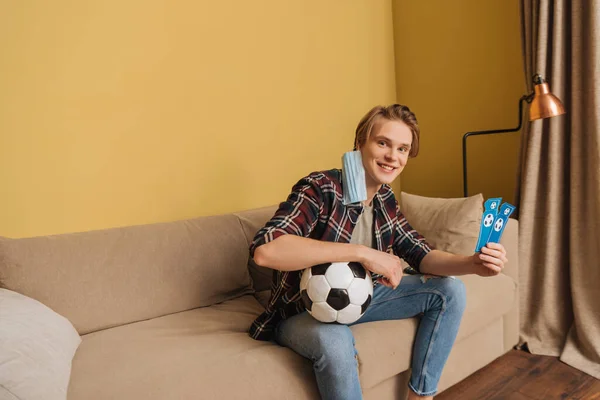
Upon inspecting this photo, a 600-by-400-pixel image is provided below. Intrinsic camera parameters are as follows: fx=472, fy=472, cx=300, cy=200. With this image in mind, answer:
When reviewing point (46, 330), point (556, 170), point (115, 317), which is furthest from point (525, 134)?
point (46, 330)

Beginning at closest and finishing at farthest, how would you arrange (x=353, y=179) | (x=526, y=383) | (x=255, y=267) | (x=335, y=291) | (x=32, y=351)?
(x=32, y=351) → (x=335, y=291) → (x=353, y=179) → (x=526, y=383) → (x=255, y=267)

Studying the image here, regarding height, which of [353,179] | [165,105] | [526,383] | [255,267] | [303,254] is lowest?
[526,383]

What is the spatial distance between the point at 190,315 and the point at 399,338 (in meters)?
0.78

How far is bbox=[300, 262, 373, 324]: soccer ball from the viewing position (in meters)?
1.34

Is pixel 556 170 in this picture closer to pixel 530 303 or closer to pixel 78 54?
pixel 530 303

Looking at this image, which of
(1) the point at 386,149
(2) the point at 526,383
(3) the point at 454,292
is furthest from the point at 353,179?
(2) the point at 526,383

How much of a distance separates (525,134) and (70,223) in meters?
2.15

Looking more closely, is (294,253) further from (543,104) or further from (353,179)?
(543,104)

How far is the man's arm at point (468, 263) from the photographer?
143cm

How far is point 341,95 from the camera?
2.88 meters

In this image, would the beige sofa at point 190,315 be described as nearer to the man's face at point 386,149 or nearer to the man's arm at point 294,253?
the man's arm at point 294,253

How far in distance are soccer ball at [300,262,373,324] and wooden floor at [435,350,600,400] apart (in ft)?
2.61

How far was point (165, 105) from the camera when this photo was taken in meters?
2.17

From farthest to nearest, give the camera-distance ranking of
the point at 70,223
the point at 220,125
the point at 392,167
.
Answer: the point at 220,125
the point at 70,223
the point at 392,167
